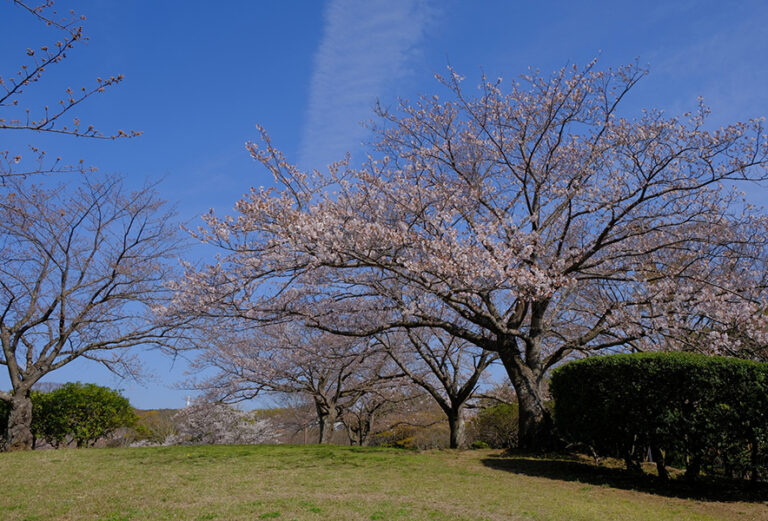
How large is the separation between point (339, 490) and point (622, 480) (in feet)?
14.8

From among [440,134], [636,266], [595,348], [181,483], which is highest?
[440,134]

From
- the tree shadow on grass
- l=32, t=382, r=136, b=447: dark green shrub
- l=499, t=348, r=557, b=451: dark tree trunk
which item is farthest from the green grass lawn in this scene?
l=32, t=382, r=136, b=447: dark green shrub

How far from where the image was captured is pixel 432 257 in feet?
26.9

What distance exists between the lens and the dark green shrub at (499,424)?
16.6 meters

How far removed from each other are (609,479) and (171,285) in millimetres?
8644

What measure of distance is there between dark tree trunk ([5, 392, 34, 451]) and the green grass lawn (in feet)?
13.5

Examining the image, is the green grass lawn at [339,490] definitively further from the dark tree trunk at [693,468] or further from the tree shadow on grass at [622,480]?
the dark tree trunk at [693,468]

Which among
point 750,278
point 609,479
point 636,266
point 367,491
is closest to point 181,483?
point 367,491

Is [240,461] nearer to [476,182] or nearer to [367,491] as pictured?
[367,491]

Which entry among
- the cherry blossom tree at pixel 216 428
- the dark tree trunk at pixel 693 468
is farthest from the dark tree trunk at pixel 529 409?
the cherry blossom tree at pixel 216 428

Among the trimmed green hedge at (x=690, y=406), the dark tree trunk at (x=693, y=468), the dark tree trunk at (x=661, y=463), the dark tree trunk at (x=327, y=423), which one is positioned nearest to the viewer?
the trimmed green hedge at (x=690, y=406)

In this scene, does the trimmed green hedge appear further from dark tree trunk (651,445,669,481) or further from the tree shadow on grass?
the tree shadow on grass

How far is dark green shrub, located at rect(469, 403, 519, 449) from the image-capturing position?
1658 cm

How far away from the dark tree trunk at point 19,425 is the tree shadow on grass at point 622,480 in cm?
1261
